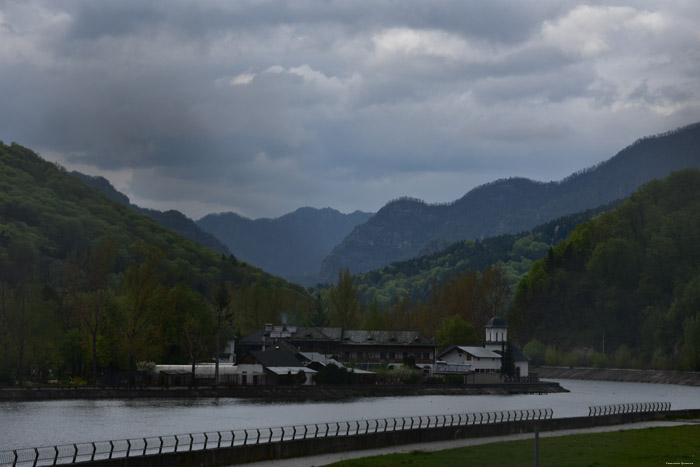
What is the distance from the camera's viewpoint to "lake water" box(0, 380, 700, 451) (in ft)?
241

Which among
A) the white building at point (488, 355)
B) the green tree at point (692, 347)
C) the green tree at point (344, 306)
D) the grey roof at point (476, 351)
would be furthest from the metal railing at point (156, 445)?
the green tree at point (692, 347)

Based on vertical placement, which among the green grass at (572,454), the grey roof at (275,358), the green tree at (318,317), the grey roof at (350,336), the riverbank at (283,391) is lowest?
the riverbank at (283,391)

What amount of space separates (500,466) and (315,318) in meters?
150

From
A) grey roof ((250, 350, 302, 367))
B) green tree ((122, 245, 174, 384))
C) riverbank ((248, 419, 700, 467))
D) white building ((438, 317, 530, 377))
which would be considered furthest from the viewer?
white building ((438, 317, 530, 377))

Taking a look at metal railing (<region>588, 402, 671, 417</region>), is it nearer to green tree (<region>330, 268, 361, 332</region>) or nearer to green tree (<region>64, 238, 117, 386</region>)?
green tree (<region>64, 238, 117, 386</region>)

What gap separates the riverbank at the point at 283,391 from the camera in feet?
347

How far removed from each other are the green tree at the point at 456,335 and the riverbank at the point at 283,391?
17251 millimetres

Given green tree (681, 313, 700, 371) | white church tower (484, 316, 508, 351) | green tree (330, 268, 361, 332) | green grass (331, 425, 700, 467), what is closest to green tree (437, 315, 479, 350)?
white church tower (484, 316, 508, 351)

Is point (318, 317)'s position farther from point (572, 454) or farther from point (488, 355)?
point (572, 454)

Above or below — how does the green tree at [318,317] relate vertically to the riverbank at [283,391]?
above

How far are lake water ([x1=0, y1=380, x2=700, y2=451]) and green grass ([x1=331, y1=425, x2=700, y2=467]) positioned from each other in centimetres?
2761

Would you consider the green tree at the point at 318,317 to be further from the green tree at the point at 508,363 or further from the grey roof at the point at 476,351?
the green tree at the point at 508,363

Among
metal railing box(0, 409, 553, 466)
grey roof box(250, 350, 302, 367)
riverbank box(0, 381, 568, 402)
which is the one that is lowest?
riverbank box(0, 381, 568, 402)

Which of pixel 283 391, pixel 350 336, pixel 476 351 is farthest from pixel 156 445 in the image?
pixel 350 336
